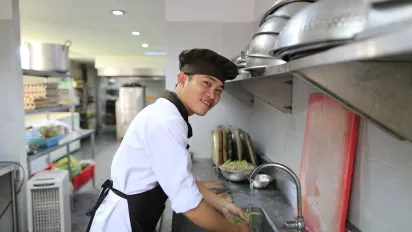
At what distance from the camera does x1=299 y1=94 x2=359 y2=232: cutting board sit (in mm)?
941

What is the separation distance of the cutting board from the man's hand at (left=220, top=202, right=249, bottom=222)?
0.28m

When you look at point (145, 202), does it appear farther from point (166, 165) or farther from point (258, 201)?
point (258, 201)

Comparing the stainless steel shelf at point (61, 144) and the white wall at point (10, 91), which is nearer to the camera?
the white wall at point (10, 91)

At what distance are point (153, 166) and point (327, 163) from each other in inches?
25.2

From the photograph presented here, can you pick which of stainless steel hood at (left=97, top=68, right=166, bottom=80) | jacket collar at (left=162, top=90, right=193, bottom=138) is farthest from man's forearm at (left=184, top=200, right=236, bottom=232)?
stainless steel hood at (left=97, top=68, right=166, bottom=80)

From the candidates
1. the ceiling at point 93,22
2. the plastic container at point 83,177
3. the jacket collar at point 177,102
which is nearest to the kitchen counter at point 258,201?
the jacket collar at point 177,102

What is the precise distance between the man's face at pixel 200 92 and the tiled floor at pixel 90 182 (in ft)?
7.82

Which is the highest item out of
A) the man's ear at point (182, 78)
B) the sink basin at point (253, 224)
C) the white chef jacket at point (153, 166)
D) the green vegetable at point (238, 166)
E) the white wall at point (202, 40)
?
the white wall at point (202, 40)

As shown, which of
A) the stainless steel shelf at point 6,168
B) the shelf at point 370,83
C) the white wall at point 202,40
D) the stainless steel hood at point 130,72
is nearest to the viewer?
the shelf at point 370,83

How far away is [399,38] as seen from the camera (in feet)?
1.00

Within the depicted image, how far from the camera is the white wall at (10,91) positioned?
7.27 feet

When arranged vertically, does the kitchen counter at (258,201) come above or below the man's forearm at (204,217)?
below

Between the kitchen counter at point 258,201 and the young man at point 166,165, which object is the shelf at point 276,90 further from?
the kitchen counter at point 258,201

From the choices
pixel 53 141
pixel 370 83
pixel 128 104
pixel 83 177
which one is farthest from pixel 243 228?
pixel 128 104
